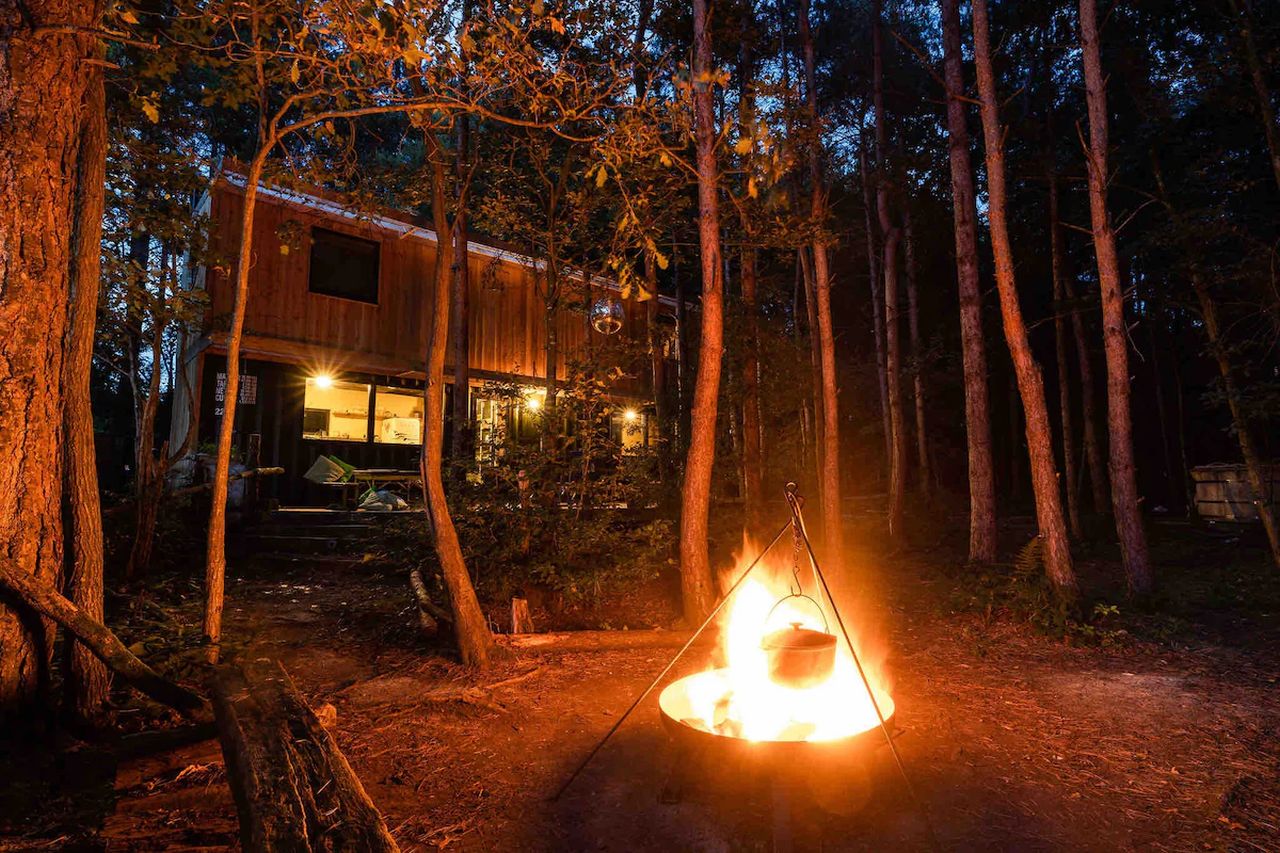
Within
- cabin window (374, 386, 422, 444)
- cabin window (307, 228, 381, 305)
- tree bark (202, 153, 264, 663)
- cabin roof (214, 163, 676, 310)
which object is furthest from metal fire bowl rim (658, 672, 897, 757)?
cabin window (374, 386, 422, 444)

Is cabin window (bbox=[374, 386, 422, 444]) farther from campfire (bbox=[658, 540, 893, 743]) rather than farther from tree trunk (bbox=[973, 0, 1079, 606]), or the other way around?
tree trunk (bbox=[973, 0, 1079, 606])

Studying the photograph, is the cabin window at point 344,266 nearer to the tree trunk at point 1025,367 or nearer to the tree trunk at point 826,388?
the tree trunk at point 826,388

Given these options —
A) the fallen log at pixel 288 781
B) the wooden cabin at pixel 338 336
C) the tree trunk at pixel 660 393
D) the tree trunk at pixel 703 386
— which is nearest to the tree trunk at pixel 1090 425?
the tree trunk at pixel 660 393

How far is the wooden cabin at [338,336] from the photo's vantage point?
12.0 m

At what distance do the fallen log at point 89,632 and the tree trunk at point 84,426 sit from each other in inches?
8.7

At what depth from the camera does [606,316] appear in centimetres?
1016

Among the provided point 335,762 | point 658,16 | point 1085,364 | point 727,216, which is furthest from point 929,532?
point 335,762

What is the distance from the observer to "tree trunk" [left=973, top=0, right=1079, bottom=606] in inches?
286

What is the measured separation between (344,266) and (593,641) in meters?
10.9

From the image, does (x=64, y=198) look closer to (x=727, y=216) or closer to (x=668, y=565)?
(x=668, y=565)

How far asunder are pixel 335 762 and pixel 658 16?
11.8m

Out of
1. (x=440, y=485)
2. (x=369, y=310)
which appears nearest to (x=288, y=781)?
(x=440, y=485)

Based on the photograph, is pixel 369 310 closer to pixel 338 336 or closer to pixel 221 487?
pixel 338 336

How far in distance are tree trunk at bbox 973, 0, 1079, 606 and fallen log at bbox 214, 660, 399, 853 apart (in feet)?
23.4
